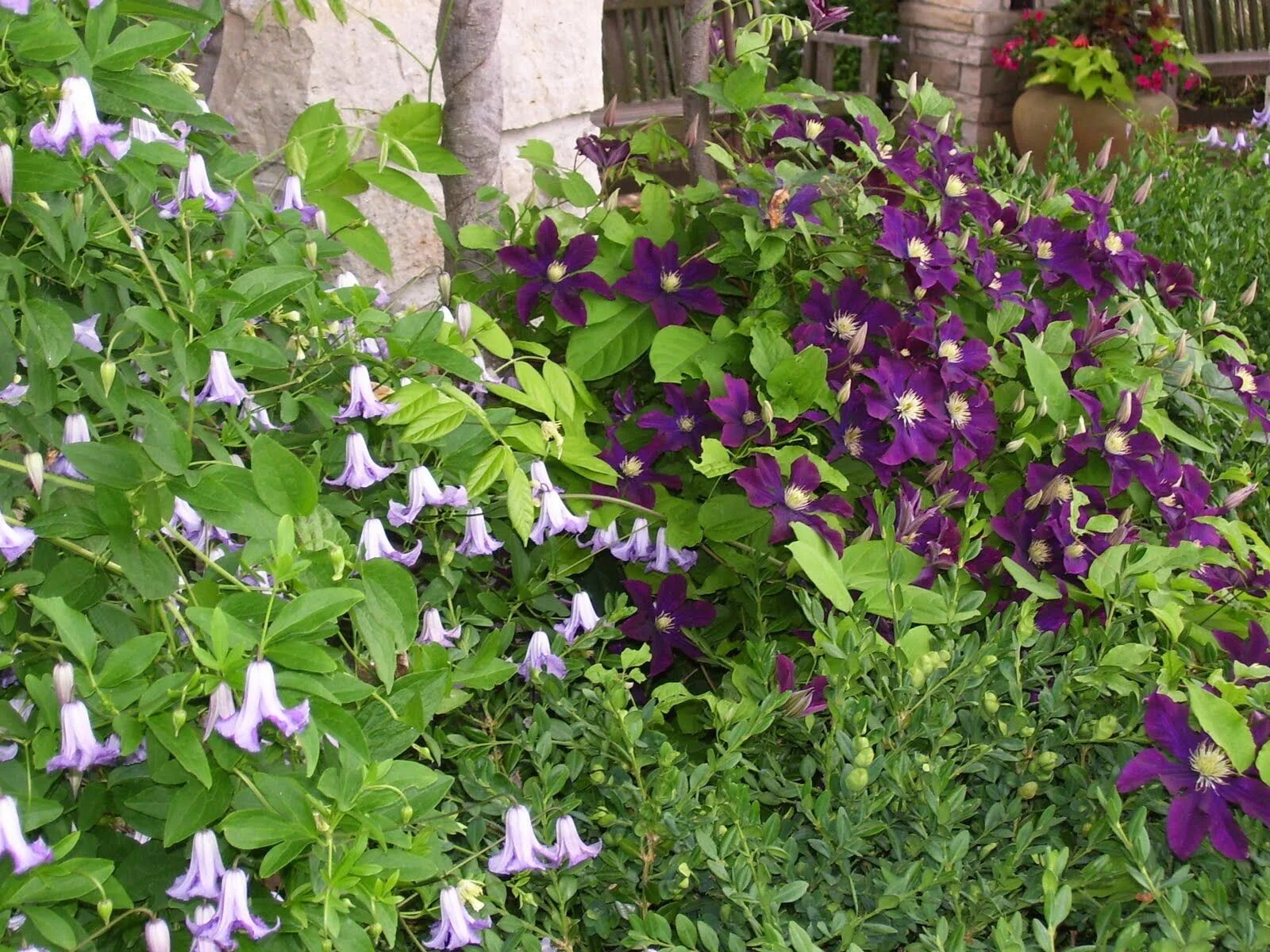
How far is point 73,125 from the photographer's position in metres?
1.01

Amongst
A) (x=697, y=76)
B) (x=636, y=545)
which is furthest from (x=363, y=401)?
(x=697, y=76)

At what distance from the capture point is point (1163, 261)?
2.35 m

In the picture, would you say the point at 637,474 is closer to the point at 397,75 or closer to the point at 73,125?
the point at 73,125

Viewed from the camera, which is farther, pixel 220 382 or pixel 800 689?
pixel 800 689

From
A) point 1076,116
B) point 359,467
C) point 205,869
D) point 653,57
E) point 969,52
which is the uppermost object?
Answer: point 653,57

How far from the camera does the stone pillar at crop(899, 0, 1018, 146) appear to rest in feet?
23.3

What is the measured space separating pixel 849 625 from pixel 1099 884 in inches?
13.1

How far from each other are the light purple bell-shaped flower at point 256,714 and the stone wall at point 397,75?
124 centimetres

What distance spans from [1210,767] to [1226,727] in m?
0.05

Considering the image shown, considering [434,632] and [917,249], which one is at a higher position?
[917,249]

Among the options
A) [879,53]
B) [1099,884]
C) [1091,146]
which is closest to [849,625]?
[1099,884]

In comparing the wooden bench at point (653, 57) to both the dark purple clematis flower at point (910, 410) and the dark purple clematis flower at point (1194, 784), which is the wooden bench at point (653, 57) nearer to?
the dark purple clematis flower at point (910, 410)

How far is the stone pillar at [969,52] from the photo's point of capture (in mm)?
7113

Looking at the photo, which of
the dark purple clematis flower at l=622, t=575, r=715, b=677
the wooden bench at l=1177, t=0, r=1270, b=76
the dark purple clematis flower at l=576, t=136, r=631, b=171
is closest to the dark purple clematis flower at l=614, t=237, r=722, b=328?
the dark purple clematis flower at l=576, t=136, r=631, b=171
